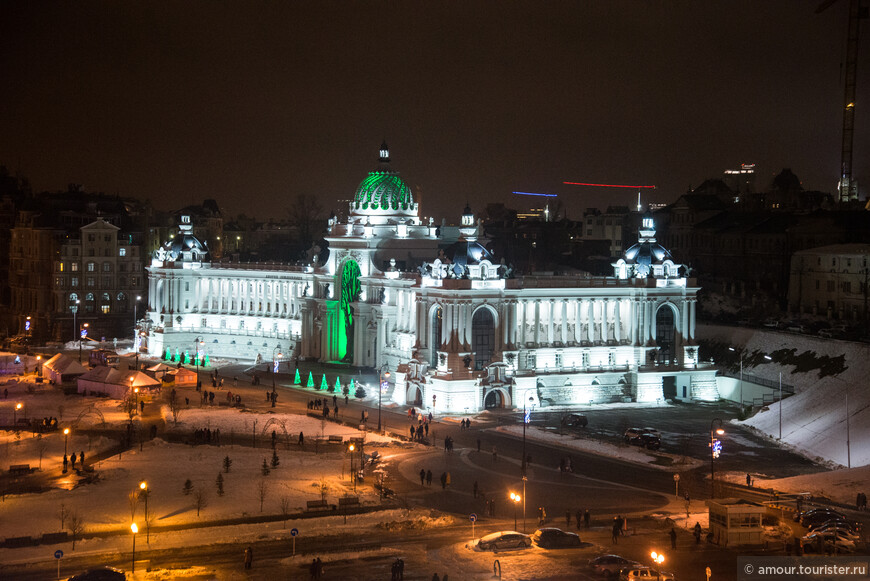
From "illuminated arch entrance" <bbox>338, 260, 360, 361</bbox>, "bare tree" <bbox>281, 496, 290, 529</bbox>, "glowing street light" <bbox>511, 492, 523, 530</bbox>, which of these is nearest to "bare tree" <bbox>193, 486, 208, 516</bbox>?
"bare tree" <bbox>281, 496, 290, 529</bbox>

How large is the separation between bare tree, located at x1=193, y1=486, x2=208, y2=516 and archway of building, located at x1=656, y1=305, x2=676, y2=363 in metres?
47.7

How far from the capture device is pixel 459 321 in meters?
84.4

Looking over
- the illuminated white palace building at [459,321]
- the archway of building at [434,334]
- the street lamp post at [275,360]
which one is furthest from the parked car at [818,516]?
the street lamp post at [275,360]

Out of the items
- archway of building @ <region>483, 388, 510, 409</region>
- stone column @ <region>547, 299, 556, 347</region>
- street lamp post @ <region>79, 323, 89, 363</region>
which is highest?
stone column @ <region>547, 299, 556, 347</region>

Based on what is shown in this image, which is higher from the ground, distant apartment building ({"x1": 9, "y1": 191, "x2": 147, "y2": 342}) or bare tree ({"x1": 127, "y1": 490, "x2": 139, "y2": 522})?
distant apartment building ({"x1": 9, "y1": 191, "x2": 147, "y2": 342})

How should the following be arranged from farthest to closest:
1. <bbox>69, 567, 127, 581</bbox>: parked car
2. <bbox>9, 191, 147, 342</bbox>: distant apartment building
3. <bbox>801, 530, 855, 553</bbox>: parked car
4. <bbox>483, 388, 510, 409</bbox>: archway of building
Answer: <bbox>9, 191, 147, 342</bbox>: distant apartment building → <bbox>483, 388, 510, 409</bbox>: archway of building → <bbox>801, 530, 855, 553</bbox>: parked car → <bbox>69, 567, 127, 581</bbox>: parked car

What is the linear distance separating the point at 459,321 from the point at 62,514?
131 ft

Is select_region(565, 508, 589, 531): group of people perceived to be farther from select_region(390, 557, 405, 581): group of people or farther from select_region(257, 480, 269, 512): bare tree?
select_region(257, 480, 269, 512): bare tree

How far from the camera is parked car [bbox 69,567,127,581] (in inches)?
1574

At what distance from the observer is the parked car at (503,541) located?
4709 centimetres

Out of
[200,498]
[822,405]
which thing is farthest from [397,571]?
[822,405]

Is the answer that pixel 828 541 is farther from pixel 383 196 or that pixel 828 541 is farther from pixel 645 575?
pixel 383 196

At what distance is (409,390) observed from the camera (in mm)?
85750

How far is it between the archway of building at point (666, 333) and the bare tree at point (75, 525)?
5479 cm
